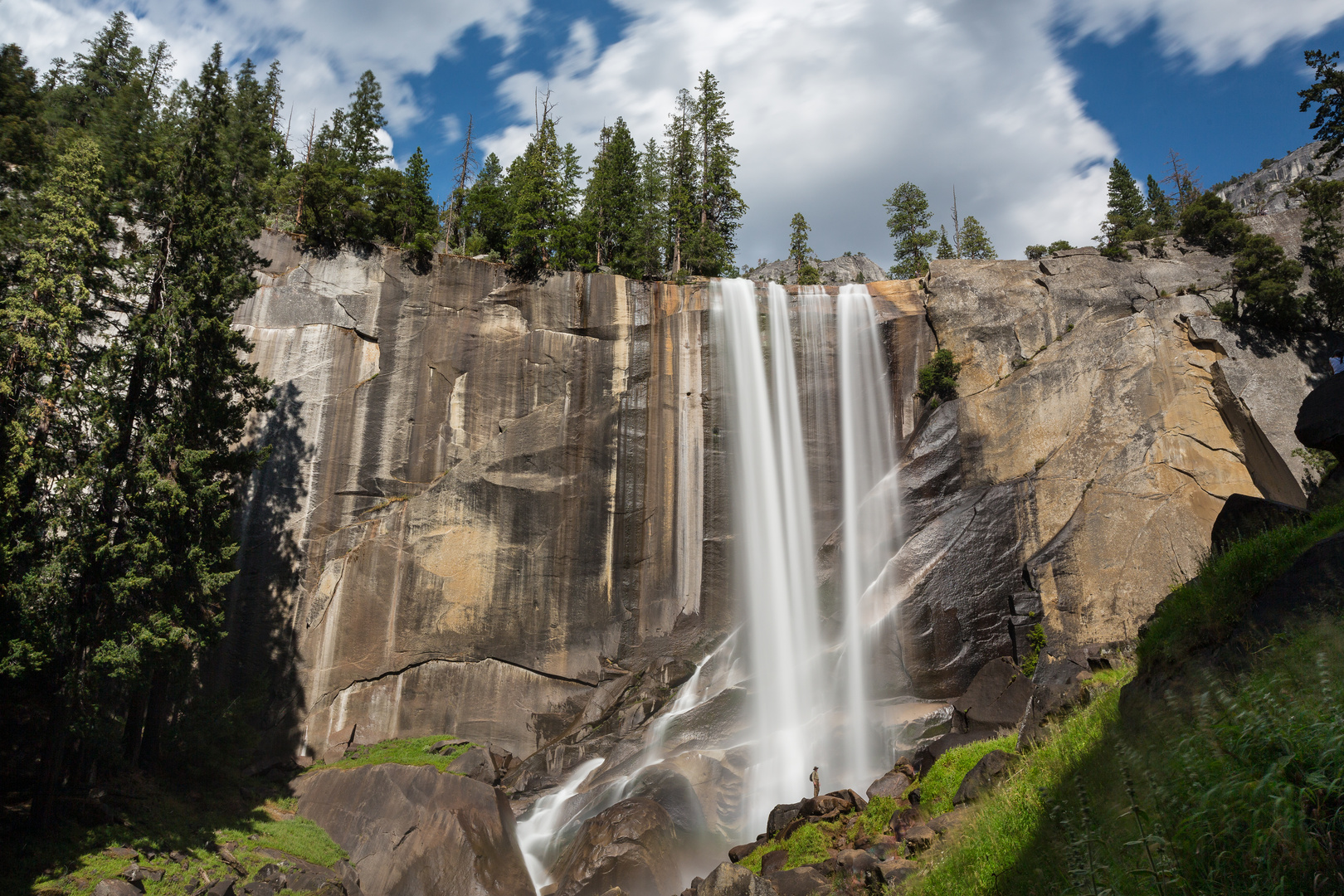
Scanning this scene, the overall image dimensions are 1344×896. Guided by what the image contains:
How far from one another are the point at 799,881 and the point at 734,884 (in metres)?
1.16

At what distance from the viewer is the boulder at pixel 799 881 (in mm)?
12531

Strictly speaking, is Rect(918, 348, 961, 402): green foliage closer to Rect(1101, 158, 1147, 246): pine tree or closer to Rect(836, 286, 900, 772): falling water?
Rect(836, 286, 900, 772): falling water

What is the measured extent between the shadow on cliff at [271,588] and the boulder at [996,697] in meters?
22.4

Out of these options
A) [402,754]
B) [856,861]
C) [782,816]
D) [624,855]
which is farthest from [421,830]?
[856,861]

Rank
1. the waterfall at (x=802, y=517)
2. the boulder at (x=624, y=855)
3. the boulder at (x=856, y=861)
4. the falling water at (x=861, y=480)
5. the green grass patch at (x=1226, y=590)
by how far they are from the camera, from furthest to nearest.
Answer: the falling water at (x=861, y=480) < the waterfall at (x=802, y=517) < the boulder at (x=624, y=855) < the boulder at (x=856, y=861) < the green grass patch at (x=1226, y=590)

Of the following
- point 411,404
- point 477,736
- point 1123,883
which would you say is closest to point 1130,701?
point 1123,883

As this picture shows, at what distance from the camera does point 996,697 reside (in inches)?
782

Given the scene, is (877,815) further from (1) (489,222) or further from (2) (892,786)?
(1) (489,222)

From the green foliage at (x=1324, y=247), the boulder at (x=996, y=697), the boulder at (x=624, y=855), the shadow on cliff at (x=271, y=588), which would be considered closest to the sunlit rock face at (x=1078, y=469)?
the boulder at (x=996, y=697)

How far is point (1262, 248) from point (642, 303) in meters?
24.5

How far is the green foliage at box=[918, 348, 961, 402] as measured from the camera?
29.8m

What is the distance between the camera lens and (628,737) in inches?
950

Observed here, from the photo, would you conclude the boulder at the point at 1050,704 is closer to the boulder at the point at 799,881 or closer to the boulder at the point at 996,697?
the boulder at the point at 996,697

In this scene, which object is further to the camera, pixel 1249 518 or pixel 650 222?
pixel 650 222
